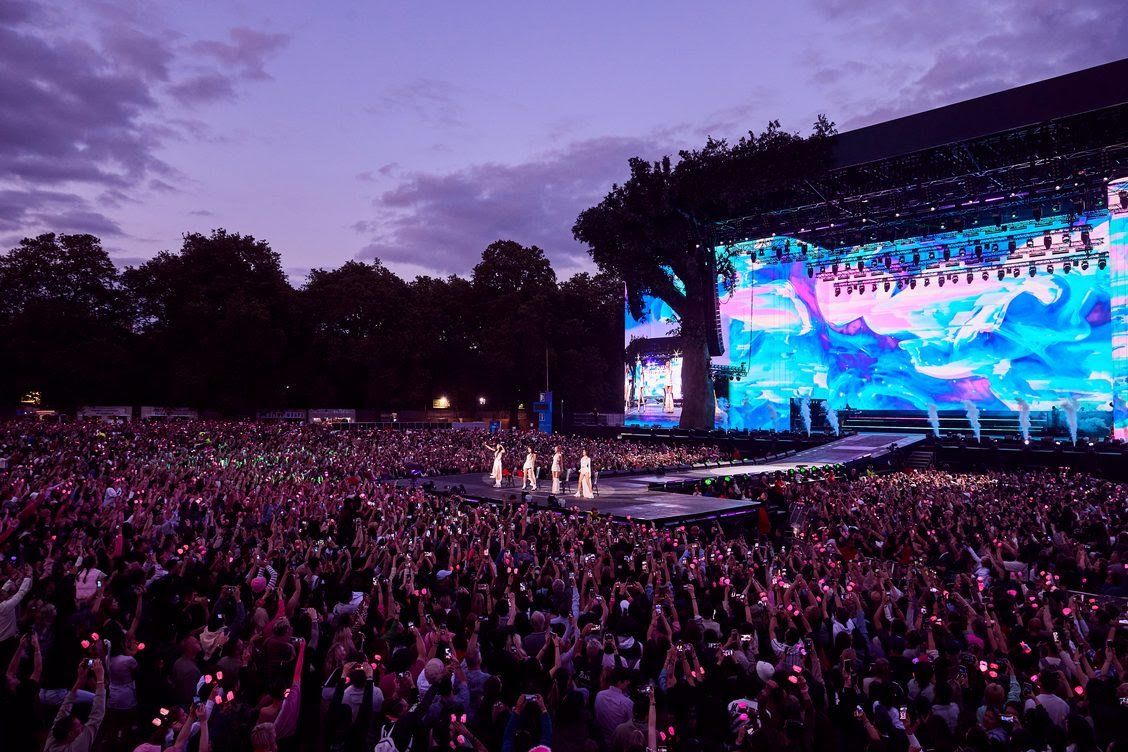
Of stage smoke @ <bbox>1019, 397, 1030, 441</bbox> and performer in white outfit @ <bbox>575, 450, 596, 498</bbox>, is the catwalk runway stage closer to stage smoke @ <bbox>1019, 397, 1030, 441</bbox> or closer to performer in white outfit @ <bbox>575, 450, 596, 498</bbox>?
performer in white outfit @ <bbox>575, 450, 596, 498</bbox>

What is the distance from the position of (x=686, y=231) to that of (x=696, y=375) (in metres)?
7.78

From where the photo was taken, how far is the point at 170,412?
1686 inches

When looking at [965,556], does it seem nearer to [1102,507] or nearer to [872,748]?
[1102,507]

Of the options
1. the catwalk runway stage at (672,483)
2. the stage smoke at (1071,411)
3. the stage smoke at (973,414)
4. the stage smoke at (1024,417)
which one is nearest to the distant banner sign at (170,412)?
the catwalk runway stage at (672,483)

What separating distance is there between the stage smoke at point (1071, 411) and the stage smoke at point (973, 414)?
345cm

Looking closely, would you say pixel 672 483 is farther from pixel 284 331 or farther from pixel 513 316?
pixel 284 331

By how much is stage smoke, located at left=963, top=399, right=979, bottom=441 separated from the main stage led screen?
19cm

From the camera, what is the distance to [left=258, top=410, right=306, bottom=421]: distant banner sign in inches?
1773

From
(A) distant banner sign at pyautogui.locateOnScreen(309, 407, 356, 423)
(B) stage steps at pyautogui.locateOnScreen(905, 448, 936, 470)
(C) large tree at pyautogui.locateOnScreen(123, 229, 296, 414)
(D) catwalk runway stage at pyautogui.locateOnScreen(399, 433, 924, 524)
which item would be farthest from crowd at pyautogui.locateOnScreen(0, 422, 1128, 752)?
(A) distant banner sign at pyautogui.locateOnScreen(309, 407, 356, 423)

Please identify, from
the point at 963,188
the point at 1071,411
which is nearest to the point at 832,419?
the point at 1071,411

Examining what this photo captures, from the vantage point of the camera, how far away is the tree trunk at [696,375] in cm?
3800

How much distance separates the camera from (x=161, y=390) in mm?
45125

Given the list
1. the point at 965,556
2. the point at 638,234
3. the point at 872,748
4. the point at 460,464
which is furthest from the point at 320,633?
the point at 638,234

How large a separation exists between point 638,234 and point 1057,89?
18.7 meters
